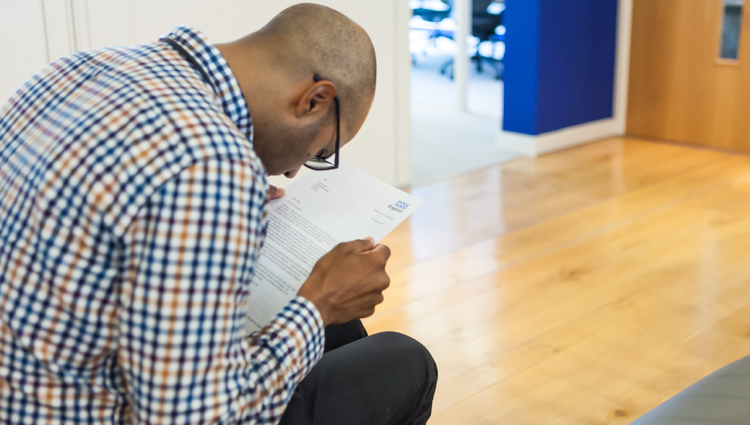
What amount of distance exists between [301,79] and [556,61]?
364 centimetres

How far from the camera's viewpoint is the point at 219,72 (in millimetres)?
823

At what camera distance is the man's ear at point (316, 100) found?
867 millimetres

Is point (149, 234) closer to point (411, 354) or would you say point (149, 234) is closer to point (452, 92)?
point (411, 354)

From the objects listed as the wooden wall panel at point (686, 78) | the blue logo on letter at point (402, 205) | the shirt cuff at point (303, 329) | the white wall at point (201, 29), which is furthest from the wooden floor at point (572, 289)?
the shirt cuff at point (303, 329)

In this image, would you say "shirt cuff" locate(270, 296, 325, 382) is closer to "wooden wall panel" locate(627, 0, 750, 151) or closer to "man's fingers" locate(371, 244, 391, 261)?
"man's fingers" locate(371, 244, 391, 261)

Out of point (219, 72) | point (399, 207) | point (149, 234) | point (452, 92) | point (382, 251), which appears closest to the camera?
point (149, 234)

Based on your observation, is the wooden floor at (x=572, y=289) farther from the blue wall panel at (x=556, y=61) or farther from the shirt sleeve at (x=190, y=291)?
the shirt sleeve at (x=190, y=291)

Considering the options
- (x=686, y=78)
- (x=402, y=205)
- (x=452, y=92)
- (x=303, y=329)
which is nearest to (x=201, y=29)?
(x=402, y=205)

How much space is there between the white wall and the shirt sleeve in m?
2.12

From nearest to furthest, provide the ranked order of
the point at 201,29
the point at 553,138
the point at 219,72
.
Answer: the point at 219,72 < the point at 201,29 < the point at 553,138

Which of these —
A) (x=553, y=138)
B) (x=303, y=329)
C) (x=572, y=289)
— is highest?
(x=303, y=329)

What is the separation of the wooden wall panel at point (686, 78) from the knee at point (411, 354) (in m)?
3.72

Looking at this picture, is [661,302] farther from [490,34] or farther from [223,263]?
[490,34]

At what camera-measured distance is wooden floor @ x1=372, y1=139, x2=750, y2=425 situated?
1.83 meters
